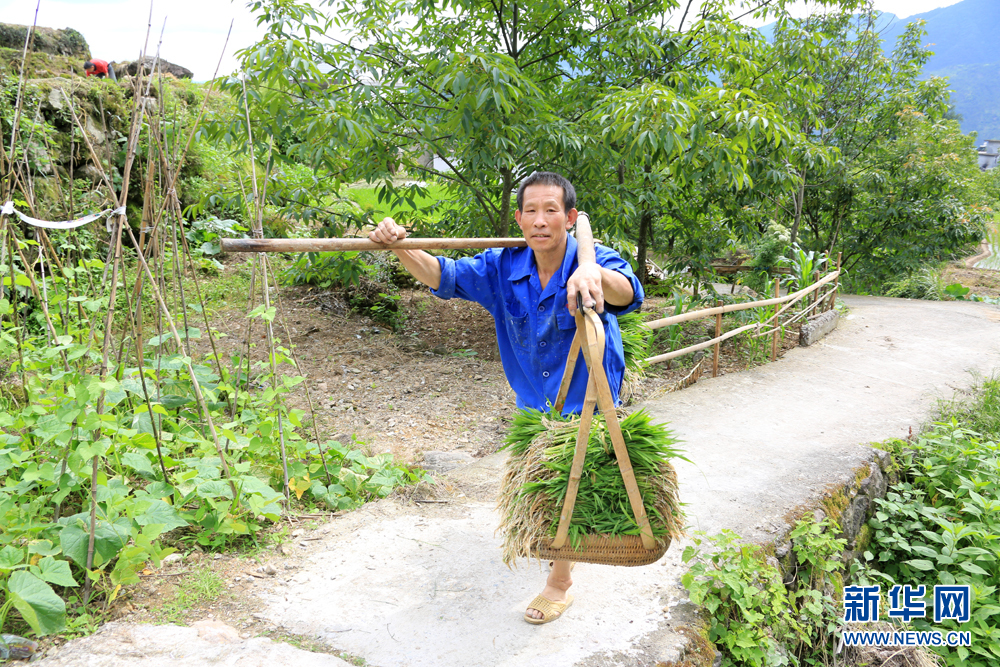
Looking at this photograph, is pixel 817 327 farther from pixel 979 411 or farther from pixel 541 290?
pixel 541 290

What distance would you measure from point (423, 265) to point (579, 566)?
4.66 feet

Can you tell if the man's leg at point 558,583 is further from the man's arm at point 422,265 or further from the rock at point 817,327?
the rock at point 817,327

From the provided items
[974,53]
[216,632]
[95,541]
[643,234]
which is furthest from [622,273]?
[974,53]

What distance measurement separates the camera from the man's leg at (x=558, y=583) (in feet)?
7.66

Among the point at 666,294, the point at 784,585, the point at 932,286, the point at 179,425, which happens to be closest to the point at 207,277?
the point at 179,425

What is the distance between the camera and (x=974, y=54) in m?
94.9

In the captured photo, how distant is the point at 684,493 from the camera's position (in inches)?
128

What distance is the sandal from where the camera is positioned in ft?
7.47

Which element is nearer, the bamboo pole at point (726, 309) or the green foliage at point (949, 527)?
the green foliage at point (949, 527)

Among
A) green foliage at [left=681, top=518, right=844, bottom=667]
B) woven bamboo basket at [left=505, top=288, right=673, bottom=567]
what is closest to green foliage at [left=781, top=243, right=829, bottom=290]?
green foliage at [left=681, top=518, right=844, bottom=667]

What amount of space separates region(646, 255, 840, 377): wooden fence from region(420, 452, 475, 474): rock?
140 cm

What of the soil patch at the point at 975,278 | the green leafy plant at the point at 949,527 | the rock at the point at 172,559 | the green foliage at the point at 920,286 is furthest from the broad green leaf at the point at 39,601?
the soil patch at the point at 975,278

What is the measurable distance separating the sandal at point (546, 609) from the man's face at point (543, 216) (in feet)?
4.19

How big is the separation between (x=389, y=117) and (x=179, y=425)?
2.93 m
